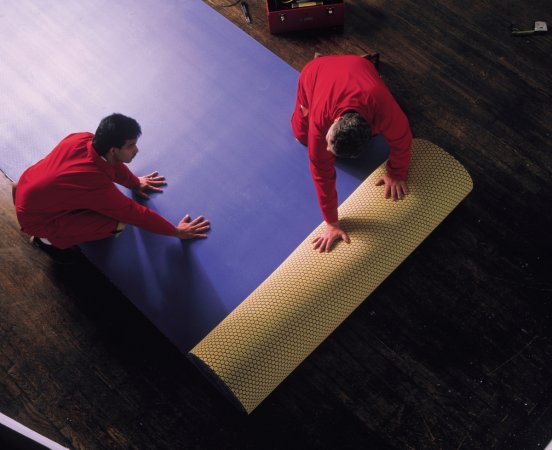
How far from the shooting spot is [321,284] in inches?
78.9

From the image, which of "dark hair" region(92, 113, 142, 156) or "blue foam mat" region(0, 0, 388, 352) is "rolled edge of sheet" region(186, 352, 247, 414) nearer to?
"blue foam mat" region(0, 0, 388, 352)

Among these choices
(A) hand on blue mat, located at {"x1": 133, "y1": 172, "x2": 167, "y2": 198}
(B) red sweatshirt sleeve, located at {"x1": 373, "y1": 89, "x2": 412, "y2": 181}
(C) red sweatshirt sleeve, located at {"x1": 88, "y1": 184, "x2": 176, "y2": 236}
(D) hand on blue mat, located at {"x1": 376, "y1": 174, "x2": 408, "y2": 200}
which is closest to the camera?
(B) red sweatshirt sleeve, located at {"x1": 373, "y1": 89, "x2": 412, "y2": 181}

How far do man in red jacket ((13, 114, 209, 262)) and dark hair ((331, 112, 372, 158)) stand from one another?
775 millimetres

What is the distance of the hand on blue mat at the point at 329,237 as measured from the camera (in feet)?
6.80

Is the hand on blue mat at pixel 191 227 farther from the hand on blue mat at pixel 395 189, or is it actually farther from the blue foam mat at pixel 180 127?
the hand on blue mat at pixel 395 189

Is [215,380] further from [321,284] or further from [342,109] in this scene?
[342,109]

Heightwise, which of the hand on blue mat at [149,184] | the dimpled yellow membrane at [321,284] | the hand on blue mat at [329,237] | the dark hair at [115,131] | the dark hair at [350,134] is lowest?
the dimpled yellow membrane at [321,284]

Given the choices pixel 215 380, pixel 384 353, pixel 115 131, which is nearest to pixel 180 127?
pixel 115 131

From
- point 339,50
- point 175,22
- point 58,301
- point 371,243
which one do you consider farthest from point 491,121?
point 58,301

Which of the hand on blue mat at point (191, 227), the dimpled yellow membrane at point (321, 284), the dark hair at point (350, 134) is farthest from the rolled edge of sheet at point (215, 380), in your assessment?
the dark hair at point (350, 134)

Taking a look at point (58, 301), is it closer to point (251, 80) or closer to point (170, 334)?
point (170, 334)

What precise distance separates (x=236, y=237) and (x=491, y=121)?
154cm

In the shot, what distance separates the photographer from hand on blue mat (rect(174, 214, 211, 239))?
2281 millimetres

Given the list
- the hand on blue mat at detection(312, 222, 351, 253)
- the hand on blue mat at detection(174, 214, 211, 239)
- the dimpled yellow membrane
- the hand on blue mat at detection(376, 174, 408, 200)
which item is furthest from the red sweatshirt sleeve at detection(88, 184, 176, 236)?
the hand on blue mat at detection(376, 174, 408, 200)
